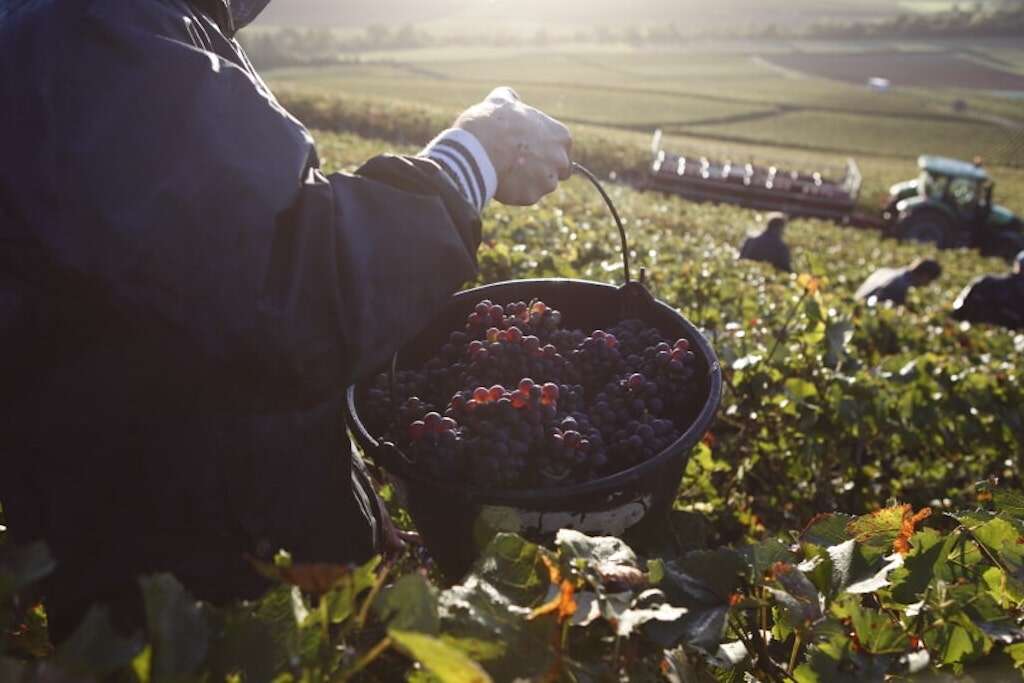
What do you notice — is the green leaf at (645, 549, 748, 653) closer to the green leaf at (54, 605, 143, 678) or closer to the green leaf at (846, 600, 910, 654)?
the green leaf at (846, 600, 910, 654)

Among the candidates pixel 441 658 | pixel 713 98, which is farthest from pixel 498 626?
pixel 713 98

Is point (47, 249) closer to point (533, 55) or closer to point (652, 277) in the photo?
point (652, 277)

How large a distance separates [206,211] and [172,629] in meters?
0.54

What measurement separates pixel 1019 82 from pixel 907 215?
4785cm

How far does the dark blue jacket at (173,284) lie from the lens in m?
1.06

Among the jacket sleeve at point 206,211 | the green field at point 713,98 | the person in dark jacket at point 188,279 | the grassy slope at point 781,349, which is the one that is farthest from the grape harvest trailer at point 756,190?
the jacket sleeve at point 206,211

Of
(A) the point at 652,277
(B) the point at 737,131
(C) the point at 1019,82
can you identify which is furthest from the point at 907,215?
(C) the point at 1019,82

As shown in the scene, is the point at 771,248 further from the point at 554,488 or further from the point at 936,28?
the point at 936,28

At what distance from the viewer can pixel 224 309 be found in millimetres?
1092

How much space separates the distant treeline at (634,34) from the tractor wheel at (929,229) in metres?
53.6

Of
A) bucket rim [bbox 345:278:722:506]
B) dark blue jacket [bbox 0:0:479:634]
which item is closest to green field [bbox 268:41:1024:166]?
bucket rim [bbox 345:278:722:506]

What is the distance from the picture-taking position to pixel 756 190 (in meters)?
19.9

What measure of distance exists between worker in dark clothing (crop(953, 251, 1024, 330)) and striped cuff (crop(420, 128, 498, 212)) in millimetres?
9790

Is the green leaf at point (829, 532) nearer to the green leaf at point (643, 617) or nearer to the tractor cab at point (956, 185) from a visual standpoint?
the green leaf at point (643, 617)
